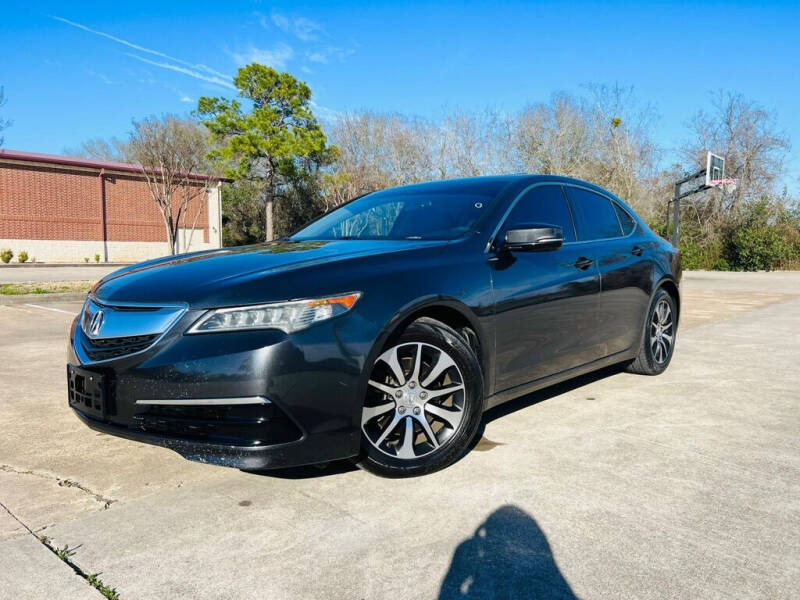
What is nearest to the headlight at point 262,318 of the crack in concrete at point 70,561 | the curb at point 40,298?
the crack in concrete at point 70,561

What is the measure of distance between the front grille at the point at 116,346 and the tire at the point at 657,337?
12.3ft

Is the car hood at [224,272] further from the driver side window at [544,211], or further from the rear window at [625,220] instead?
the rear window at [625,220]

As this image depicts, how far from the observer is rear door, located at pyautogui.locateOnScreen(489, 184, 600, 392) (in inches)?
133

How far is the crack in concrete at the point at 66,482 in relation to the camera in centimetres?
277

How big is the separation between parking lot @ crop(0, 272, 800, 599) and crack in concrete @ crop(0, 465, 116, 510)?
0.04 ft

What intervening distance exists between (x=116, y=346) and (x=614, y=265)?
3.24 metres

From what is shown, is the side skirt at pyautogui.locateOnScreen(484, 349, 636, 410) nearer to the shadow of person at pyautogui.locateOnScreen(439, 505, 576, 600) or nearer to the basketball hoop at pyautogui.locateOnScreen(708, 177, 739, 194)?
the shadow of person at pyautogui.locateOnScreen(439, 505, 576, 600)

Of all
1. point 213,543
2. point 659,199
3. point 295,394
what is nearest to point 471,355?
point 295,394

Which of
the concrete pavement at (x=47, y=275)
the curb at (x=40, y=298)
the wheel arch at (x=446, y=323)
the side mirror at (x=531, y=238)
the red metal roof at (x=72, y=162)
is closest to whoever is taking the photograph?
the wheel arch at (x=446, y=323)

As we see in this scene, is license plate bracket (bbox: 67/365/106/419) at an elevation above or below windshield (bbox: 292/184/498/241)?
below

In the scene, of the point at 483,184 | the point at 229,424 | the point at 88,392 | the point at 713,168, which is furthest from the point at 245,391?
the point at 713,168

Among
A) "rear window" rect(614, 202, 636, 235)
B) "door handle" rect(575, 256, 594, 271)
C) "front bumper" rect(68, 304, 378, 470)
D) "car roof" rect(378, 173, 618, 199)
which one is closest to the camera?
"front bumper" rect(68, 304, 378, 470)

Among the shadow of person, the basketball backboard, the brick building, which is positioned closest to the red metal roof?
the brick building

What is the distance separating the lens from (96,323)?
284cm
